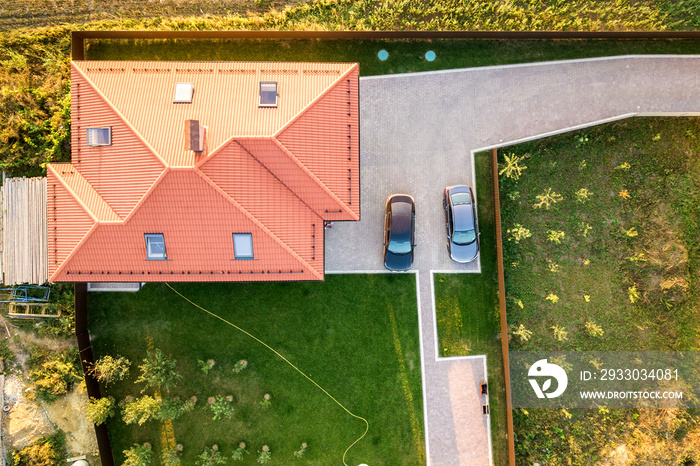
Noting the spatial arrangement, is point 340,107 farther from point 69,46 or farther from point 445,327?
point 69,46

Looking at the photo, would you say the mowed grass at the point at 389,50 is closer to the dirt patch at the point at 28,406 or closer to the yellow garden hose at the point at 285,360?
the yellow garden hose at the point at 285,360

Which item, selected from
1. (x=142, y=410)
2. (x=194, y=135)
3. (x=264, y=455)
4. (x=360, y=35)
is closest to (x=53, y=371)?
(x=142, y=410)

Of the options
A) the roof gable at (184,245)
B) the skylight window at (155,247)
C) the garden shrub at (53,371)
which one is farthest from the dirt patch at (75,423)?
the skylight window at (155,247)

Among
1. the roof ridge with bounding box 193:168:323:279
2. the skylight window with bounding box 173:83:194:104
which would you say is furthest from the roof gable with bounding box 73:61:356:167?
the roof ridge with bounding box 193:168:323:279

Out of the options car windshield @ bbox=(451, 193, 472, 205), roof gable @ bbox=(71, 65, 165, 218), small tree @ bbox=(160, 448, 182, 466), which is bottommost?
small tree @ bbox=(160, 448, 182, 466)

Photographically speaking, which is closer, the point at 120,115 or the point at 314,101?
the point at 120,115

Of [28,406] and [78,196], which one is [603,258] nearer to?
[78,196]

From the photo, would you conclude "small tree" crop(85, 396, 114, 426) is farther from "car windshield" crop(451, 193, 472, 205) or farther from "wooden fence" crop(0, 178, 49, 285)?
"car windshield" crop(451, 193, 472, 205)
